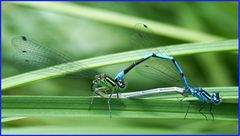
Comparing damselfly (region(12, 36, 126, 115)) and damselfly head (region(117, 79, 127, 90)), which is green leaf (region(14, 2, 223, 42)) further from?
damselfly head (region(117, 79, 127, 90))

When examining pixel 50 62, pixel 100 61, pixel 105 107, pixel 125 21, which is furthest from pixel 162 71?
pixel 125 21

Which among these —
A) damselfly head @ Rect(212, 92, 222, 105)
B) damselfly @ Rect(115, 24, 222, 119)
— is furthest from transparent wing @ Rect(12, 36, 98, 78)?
damselfly head @ Rect(212, 92, 222, 105)

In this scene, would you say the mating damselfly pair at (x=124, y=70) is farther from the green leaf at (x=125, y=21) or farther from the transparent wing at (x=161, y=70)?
the green leaf at (x=125, y=21)

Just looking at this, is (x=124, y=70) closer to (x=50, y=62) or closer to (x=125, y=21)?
(x=50, y=62)

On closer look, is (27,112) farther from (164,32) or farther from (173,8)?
(173,8)

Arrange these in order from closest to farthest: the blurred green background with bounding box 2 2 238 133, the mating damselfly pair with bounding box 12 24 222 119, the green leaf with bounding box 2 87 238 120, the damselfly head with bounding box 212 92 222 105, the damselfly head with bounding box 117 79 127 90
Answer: the green leaf with bounding box 2 87 238 120 → the damselfly head with bounding box 212 92 222 105 → the mating damselfly pair with bounding box 12 24 222 119 → the damselfly head with bounding box 117 79 127 90 → the blurred green background with bounding box 2 2 238 133

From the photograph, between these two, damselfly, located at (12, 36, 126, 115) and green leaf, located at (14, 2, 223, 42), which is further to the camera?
green leaf, located at (14, 2, 223, 42)

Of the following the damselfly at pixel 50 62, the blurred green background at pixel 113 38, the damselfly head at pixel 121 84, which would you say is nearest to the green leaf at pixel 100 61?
the damselfly at pixel 50 62
